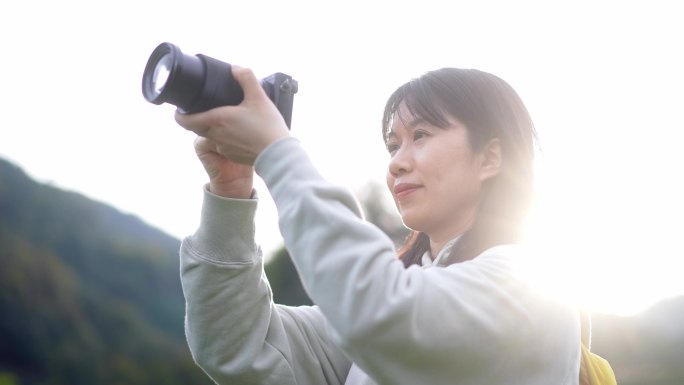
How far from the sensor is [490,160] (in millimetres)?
1631

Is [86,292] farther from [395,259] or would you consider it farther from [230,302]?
[395,259]

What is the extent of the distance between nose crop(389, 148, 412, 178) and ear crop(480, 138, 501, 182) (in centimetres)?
16

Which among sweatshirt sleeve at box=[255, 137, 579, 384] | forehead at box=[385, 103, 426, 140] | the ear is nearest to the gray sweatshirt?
sweatshirt sleeve at box=[255, 137, 579, 384]

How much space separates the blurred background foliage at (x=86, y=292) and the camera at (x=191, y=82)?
8632mm

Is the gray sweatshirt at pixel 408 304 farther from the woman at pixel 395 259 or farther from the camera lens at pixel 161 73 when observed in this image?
the camera lens at pixel 161 73

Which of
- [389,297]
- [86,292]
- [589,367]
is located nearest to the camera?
[389,297]

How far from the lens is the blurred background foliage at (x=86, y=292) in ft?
32.1

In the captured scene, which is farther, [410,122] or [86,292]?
[86,292]

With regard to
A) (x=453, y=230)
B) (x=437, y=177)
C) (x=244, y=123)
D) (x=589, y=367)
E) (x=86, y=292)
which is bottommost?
(x=86, y=292)

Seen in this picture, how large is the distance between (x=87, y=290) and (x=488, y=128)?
980 centimetres

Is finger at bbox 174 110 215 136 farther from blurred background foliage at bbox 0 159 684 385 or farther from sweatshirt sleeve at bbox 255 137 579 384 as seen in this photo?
blurred background foliage at bbox 0 159 684 385

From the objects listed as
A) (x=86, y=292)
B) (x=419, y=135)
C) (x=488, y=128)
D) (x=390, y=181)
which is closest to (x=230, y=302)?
(x=390, y=181)

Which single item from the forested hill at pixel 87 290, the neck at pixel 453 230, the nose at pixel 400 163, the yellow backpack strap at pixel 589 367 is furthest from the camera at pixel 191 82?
the forested hill at pixel 87 290

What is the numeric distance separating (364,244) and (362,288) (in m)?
0.08
